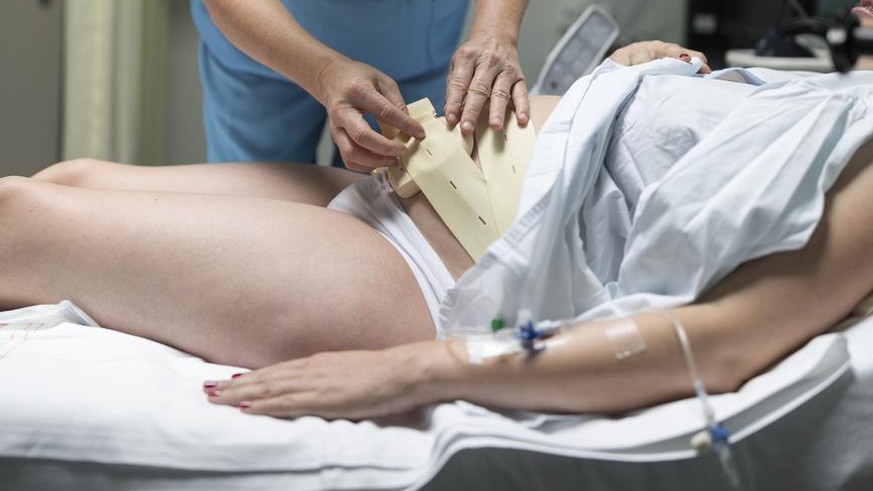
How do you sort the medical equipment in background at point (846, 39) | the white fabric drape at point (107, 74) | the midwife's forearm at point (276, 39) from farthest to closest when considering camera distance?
the white fabric drape at point (107, 74)
the midwife's forearm at point (276, 39)
the medical equipment in background at point (846, 39)

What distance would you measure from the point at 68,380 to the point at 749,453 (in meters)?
0.67

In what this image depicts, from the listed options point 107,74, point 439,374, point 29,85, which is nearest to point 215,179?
point 439,374

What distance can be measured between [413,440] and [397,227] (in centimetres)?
38

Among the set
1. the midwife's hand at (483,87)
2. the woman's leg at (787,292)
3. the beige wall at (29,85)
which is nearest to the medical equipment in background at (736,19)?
the midwife's hand at (483,87)

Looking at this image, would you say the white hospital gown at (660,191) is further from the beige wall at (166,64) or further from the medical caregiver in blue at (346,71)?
the beige wall at (166,64)

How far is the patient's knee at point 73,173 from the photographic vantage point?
134 centimetres

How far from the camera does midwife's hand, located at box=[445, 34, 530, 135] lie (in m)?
1.20

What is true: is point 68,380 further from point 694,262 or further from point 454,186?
point 694,262

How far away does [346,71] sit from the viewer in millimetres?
1236

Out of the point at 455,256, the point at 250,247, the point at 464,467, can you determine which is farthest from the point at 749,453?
the point at 250,247

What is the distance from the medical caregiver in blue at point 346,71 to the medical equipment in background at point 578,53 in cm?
45

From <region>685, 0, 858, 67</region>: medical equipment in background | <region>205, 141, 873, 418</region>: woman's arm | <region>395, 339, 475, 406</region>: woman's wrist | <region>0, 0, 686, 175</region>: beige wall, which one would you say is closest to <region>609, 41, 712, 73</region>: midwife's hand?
<region>205, 141, 873, 418</region>: woman's arm

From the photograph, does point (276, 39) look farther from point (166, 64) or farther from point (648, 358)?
point (166, 64)

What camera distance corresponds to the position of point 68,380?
93 centimetres
